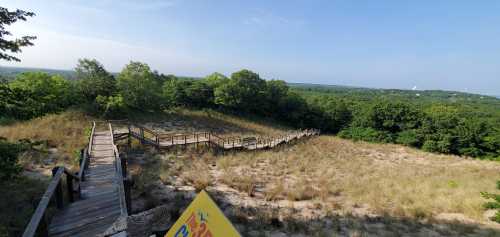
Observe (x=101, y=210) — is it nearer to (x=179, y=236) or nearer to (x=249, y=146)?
(x=179, y=236)

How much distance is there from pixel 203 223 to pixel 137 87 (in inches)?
1041

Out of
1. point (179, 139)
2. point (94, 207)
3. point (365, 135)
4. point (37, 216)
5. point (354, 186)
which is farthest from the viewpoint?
point (365, 135)

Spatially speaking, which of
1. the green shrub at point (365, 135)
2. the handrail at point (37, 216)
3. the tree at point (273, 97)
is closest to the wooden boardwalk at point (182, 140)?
the handrail at point (37, 216)

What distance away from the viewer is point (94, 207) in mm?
6043

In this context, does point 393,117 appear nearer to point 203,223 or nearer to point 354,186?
point 354,186

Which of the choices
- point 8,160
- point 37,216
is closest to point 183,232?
point 37,216

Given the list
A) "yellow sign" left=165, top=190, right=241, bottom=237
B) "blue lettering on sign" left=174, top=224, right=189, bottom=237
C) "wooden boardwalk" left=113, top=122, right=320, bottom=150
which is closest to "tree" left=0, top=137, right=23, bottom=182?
"yellow sign" left=165, top=190, right=241, bottom=237

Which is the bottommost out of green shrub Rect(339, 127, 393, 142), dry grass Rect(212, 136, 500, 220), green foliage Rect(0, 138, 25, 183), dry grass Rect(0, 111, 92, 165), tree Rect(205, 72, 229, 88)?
green shrub Rect(339, 127, 393, 142)

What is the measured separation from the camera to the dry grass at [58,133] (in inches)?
502

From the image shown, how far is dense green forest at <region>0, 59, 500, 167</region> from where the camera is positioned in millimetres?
23312

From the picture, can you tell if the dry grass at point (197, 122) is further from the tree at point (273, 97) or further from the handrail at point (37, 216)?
the handrail at point (37, 216)

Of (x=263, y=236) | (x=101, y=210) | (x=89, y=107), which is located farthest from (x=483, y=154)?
(x=89, y=107)

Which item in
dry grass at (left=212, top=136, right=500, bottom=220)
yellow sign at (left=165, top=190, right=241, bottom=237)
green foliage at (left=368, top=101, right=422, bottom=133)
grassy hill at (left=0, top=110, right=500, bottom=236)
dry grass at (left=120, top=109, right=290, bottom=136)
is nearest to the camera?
yellow sign at (left=165, top=190, right=241, bottom=237)

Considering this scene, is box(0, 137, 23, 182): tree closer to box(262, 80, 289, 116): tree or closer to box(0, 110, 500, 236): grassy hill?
box(0, 110, 500, 236): grassy hill
